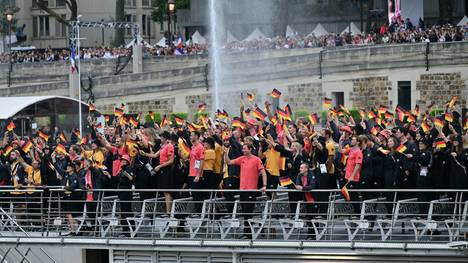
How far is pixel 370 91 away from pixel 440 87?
3078 millimetres

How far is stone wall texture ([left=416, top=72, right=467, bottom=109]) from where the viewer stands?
57938 mm

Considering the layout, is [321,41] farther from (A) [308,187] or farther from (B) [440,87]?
(A) [308,187]

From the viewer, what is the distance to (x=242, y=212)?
26375 mm

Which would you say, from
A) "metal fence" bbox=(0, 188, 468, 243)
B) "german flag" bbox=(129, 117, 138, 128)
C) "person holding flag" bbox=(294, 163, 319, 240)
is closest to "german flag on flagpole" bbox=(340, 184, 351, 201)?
"metal fence" bbox=(0, 188, 468, 243)

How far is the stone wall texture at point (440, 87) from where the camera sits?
57.9 m

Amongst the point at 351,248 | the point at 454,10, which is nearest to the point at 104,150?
the point at 351,248

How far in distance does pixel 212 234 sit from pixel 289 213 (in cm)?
142

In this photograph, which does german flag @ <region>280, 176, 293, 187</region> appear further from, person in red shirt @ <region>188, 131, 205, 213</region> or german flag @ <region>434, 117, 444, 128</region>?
german flag @ <region>434, 117, 444, 128</region>

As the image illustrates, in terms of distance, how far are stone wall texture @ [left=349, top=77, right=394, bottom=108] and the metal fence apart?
31825mm

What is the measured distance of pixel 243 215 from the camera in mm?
26281

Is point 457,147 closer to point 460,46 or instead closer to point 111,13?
point 460,46

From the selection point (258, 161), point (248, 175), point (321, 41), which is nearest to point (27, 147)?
point (248, 175)

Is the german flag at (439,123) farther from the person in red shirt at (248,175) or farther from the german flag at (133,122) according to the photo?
the german flag at (133,122)

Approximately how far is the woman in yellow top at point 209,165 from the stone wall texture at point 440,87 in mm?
31735
